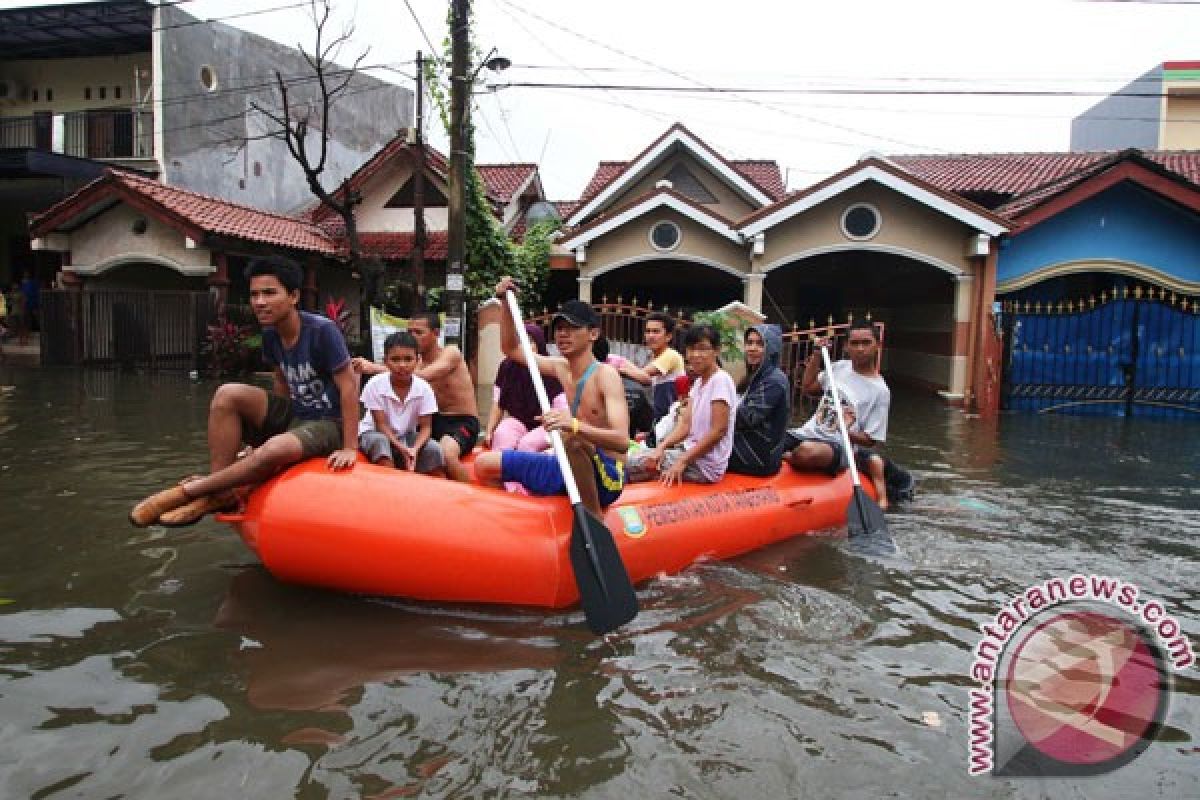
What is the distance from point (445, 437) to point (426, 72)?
936cm

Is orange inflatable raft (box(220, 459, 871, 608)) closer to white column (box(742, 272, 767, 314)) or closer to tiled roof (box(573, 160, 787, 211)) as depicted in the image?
white column (box(742, 272, 767, 314))

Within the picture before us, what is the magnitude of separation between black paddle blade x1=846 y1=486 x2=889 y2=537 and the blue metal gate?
8.64 metres

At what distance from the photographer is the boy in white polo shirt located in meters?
4.98

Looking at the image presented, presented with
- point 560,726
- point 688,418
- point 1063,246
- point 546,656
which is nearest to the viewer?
point 560,726

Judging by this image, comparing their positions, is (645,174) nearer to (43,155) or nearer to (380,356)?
(380,356)

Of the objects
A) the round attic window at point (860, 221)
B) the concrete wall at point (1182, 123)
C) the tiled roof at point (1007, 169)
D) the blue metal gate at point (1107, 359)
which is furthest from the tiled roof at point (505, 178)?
the concrete wall at point (1182, 123)

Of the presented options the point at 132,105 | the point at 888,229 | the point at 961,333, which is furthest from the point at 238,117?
the point at 961,333

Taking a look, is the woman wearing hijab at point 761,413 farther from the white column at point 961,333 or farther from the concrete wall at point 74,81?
the concrete wall at point 74,81

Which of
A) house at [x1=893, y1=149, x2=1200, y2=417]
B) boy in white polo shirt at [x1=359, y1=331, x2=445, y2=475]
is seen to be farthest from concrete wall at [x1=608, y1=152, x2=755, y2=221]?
boy in white polo shirt at [x1=359, y1=331, x2=445, y2=475]

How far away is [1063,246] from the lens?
14336 mm

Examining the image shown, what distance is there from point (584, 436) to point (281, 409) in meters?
1.70

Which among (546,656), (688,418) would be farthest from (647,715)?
(688,418)

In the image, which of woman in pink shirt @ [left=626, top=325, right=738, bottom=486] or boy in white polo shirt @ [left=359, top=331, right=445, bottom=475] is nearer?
boy in white polo shirt @ [left=359, top=331, right=445, bottom=475]

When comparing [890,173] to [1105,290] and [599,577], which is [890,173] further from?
[599,577]
